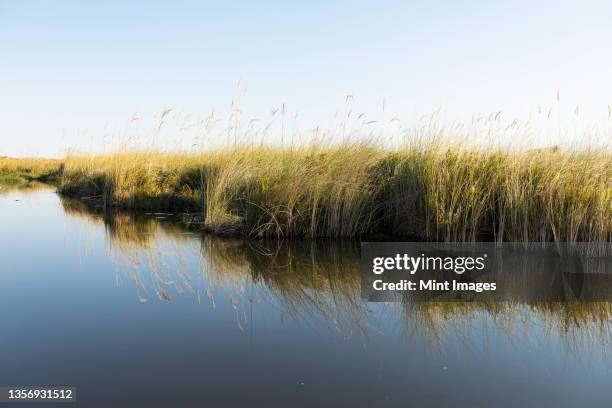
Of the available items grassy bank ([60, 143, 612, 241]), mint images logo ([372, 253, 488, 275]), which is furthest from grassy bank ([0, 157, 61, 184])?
mint images logo ([372, 253, 488, 275])

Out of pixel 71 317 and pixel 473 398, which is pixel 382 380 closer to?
pixel 473 398

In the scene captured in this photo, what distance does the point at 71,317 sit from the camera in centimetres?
311

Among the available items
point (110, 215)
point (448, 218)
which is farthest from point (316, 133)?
point (110, 215)

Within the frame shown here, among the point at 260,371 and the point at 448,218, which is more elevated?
the point at 448,218

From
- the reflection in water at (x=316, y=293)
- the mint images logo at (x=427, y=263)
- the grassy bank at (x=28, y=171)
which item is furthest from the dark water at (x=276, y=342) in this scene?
the grassy bank at (x=28, y=171)

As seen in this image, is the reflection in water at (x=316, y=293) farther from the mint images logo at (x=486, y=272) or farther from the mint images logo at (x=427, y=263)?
the mint images logo at (x=427, y=263)

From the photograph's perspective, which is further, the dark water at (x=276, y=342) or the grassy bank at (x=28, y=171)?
the grassy bank at (x=28, y=171)

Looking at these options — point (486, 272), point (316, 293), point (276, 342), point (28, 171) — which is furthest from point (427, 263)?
point (28, 171)

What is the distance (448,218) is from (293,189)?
1.92 m

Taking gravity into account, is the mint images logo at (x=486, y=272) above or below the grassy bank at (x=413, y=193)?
below

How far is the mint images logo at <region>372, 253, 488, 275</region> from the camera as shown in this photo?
441cm

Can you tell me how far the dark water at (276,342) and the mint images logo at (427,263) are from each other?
420 millimetres

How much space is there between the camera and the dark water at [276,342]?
2.09 m

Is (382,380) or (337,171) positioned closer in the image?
(382,380)
